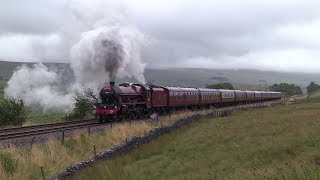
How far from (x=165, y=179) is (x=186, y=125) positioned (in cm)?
1782

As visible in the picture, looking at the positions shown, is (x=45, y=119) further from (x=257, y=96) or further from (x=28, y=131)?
(x=28, y=131)

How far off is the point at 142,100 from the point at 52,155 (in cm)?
2013

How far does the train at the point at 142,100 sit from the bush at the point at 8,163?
16743mm

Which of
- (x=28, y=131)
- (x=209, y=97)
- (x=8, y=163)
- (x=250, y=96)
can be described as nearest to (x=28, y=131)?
(x=28, y=131)

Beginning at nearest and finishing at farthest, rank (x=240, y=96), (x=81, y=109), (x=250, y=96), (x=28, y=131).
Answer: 1. (x=28, y=131)
2. (x=81, y=109)
3. (x=240, y=96)
4. (x=250, y=96)

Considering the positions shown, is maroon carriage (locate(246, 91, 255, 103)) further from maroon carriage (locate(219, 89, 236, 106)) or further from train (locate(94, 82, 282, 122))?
train (locate(94, 82, 282, 122))

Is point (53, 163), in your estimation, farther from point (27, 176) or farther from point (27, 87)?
point (27, 87)

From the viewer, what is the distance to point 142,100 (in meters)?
35.1

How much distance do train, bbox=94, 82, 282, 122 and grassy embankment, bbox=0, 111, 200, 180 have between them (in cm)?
884

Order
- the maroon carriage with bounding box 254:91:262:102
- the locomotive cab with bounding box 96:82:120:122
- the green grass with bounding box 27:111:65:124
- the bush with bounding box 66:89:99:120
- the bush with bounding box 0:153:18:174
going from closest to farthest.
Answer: the bush with bounding box 0:153:18:174 → the locomotive cab with bounding box 96:82:120:122 → the bush with bounding box 66:89:99:120 → the green grass with bounding box 27:111:65:124 → the maroon carriage with bounding box 254:91:262:102

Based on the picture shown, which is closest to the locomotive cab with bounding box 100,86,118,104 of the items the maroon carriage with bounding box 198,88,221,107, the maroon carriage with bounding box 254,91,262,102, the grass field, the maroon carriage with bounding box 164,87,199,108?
the grass field

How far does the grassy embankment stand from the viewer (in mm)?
12675

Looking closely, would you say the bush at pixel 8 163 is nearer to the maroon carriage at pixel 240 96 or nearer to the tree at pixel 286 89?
the maroon carriage at pixel 240 96

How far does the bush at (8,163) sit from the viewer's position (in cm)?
1263
